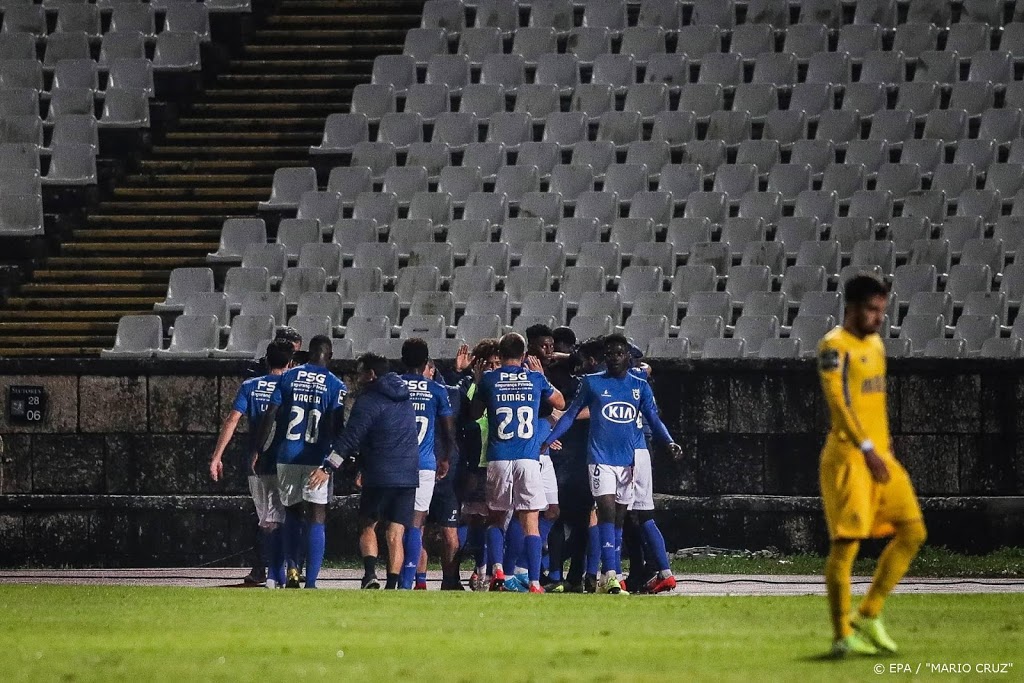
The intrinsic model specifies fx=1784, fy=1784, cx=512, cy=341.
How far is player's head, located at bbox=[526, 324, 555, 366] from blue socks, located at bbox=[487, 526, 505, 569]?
1379mm

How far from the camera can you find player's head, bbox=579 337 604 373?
13.9 metres

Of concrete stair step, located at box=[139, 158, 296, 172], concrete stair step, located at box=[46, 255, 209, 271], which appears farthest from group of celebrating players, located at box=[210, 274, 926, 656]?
concrete stair step, located at box=[139, 158, 296, 172]

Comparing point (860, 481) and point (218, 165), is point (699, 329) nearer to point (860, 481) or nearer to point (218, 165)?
point (218, 165)

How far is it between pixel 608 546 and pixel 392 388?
199 centimetres

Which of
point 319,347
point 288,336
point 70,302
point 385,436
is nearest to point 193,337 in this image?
point 70,302

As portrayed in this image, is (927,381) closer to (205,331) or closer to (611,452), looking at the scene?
(611,452)

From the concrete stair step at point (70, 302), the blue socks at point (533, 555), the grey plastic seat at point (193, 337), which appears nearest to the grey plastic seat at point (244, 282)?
the grey plastic seat at point (193, 337)

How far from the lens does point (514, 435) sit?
523 inches

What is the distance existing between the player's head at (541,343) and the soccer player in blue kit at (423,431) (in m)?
0.80

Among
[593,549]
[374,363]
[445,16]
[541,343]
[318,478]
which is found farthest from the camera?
[445,16]

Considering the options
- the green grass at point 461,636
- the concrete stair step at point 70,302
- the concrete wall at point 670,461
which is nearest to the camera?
the green grass at point 461,636

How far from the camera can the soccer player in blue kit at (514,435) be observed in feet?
43.5

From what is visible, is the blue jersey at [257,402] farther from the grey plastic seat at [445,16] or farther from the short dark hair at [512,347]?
the grey plastic seat at [445,16]

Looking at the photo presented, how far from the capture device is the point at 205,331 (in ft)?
59.3
